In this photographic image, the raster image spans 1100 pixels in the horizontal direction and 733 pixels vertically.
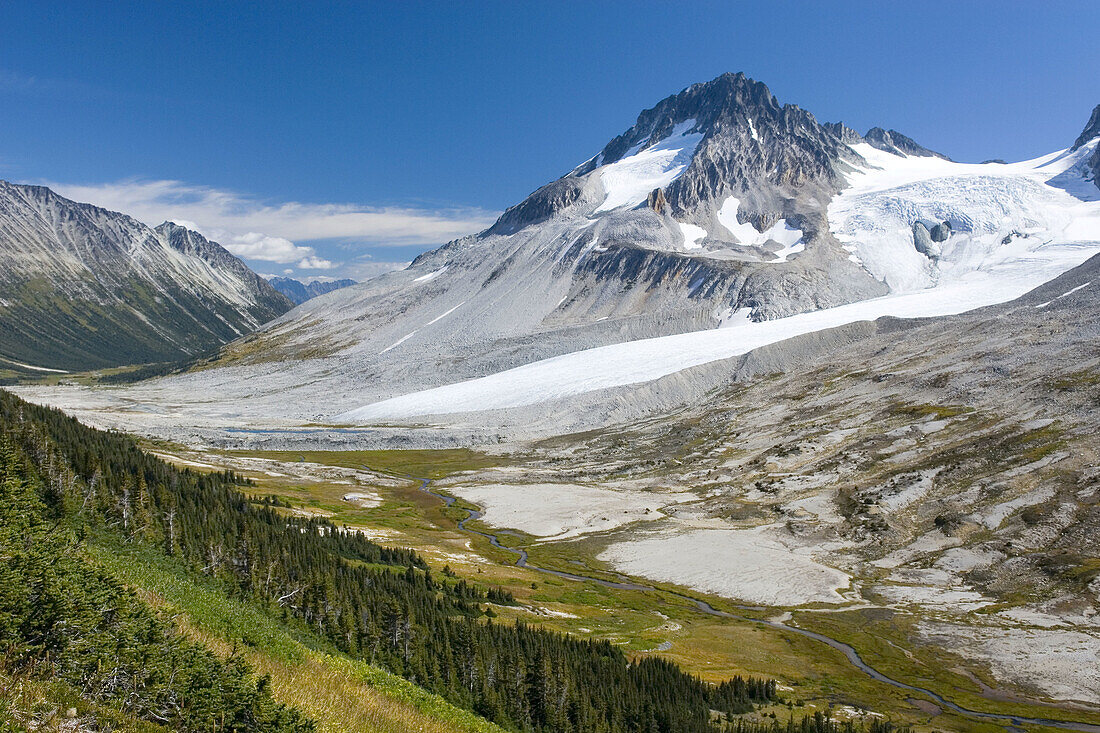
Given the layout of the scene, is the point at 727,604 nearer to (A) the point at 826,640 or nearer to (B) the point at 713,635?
(B) the point at 713,635

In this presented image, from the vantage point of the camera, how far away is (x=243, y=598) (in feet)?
110

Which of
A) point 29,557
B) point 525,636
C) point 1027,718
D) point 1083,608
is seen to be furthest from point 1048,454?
point 29,557

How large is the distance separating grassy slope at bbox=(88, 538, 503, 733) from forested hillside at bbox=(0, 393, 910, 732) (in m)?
1.77

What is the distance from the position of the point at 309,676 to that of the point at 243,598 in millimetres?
18464

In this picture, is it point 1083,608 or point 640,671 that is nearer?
point 640,671

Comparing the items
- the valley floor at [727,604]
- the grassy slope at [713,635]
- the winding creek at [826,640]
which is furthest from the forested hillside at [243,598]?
the winding creek at [826,640]

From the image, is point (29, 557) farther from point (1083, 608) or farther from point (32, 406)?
point (32, 406)

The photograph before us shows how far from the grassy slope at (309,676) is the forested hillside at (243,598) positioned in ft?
5.82

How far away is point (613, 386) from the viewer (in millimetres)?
175375

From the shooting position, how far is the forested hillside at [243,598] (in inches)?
457

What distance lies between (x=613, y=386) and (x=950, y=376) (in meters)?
76.0

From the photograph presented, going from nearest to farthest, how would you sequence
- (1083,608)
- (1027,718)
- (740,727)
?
(740,727) < (1027,718) < (1083,608)

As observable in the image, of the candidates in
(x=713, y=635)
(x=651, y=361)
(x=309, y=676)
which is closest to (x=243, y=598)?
(x=309, y=676)

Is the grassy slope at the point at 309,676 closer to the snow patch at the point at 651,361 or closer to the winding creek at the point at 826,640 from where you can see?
the winding creek at the point at 826,640
